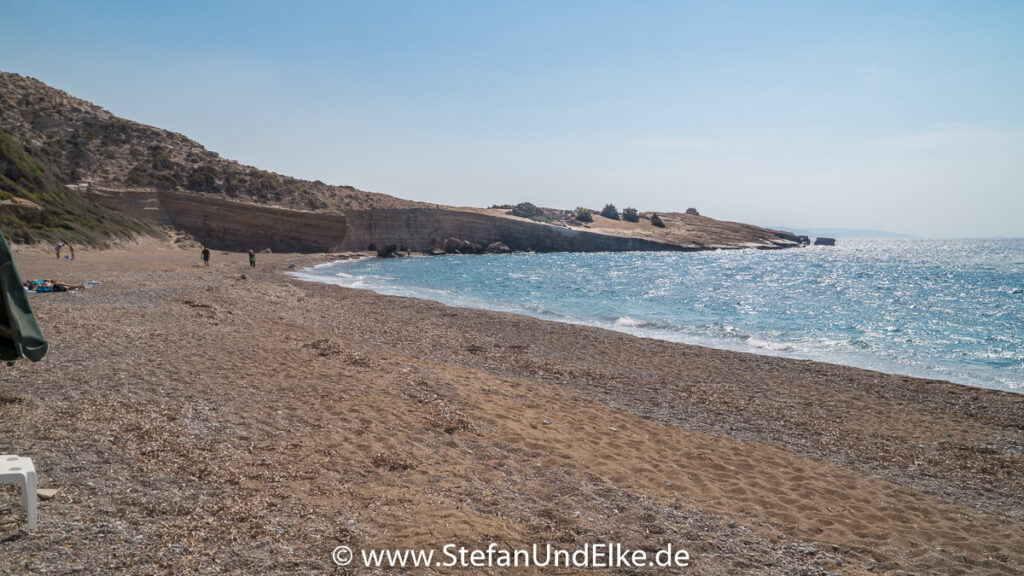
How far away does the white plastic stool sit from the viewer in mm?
3936

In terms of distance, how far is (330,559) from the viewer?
14.1ft

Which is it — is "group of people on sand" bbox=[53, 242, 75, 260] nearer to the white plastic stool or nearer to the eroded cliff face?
the eroded cliff face

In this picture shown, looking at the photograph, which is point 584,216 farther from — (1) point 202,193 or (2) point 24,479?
(2) point 24,479

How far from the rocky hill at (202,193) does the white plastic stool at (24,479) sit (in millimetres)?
44482

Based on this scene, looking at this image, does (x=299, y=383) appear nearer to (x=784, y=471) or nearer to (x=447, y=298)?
(x=784, y=471)

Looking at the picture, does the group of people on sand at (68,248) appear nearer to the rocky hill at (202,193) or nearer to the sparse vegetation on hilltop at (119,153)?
the rocky hill at (202,193)

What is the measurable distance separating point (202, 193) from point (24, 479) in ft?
186

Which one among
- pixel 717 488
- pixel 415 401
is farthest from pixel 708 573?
pixel 415 401

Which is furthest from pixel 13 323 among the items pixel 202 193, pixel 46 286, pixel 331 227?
pixel 331 227

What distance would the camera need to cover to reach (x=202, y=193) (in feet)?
175

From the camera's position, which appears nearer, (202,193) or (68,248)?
(68,248)

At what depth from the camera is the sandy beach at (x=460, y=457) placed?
465cm

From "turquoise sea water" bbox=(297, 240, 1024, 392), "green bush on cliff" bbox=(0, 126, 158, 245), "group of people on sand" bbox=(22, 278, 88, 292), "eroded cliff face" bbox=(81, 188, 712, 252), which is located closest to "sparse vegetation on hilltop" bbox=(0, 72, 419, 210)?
"eroded cliff face" bbox=(81, 188, 712, 252)

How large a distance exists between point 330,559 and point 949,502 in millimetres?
7096
